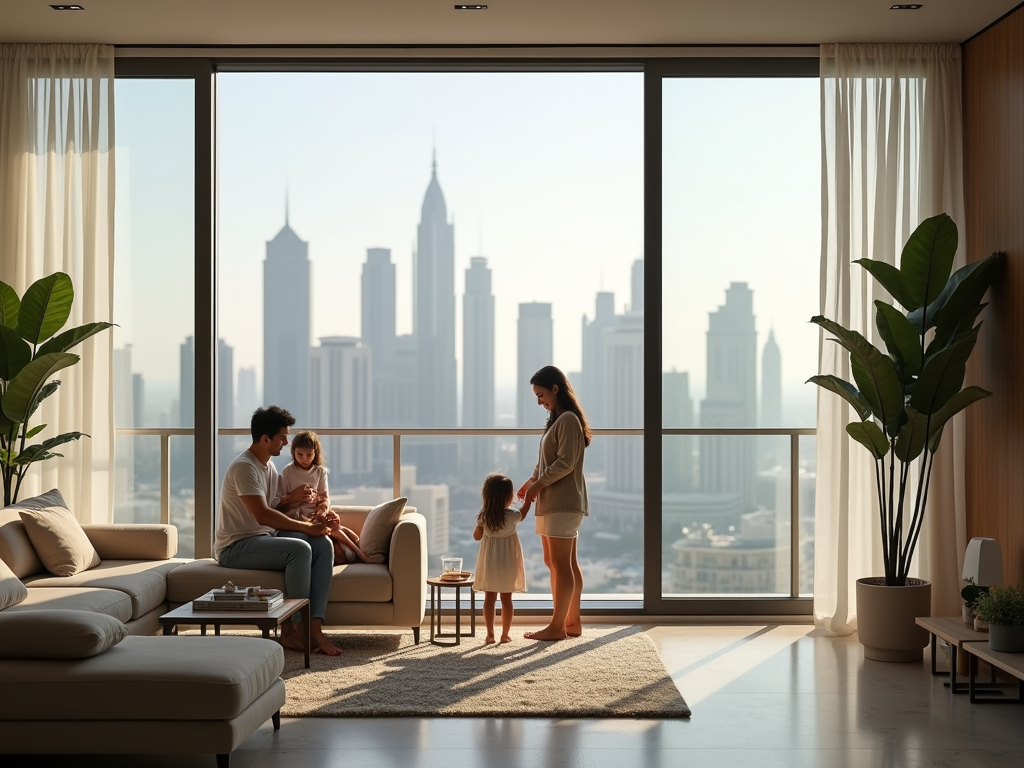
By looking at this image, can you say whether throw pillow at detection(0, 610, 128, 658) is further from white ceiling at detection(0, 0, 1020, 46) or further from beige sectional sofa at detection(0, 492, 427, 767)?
white ceiling at detection(0, 0, 1020, 46)

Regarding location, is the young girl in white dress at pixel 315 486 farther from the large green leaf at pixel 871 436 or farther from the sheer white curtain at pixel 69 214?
the large green leaf at pixel 871 436

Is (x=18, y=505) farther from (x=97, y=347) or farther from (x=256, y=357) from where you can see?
(x=256, y=357)

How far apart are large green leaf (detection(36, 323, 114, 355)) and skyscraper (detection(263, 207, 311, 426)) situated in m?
1.63

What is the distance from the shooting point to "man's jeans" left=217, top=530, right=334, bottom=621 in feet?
16.1

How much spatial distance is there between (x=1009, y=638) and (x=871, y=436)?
114 cm

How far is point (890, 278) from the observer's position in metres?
5.05

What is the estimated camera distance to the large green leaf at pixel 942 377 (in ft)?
15.5

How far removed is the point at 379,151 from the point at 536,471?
9.59 ft

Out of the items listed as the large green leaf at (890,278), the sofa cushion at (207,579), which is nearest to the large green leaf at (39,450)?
the sofa cushion at (207,579)

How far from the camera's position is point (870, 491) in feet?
18.5

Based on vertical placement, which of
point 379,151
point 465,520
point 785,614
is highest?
point 379,151

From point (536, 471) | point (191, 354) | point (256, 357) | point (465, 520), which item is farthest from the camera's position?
point (256, 357)

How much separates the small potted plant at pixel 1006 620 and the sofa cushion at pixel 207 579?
316 cm

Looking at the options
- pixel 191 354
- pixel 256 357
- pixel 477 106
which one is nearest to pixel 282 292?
pixel 256 357
